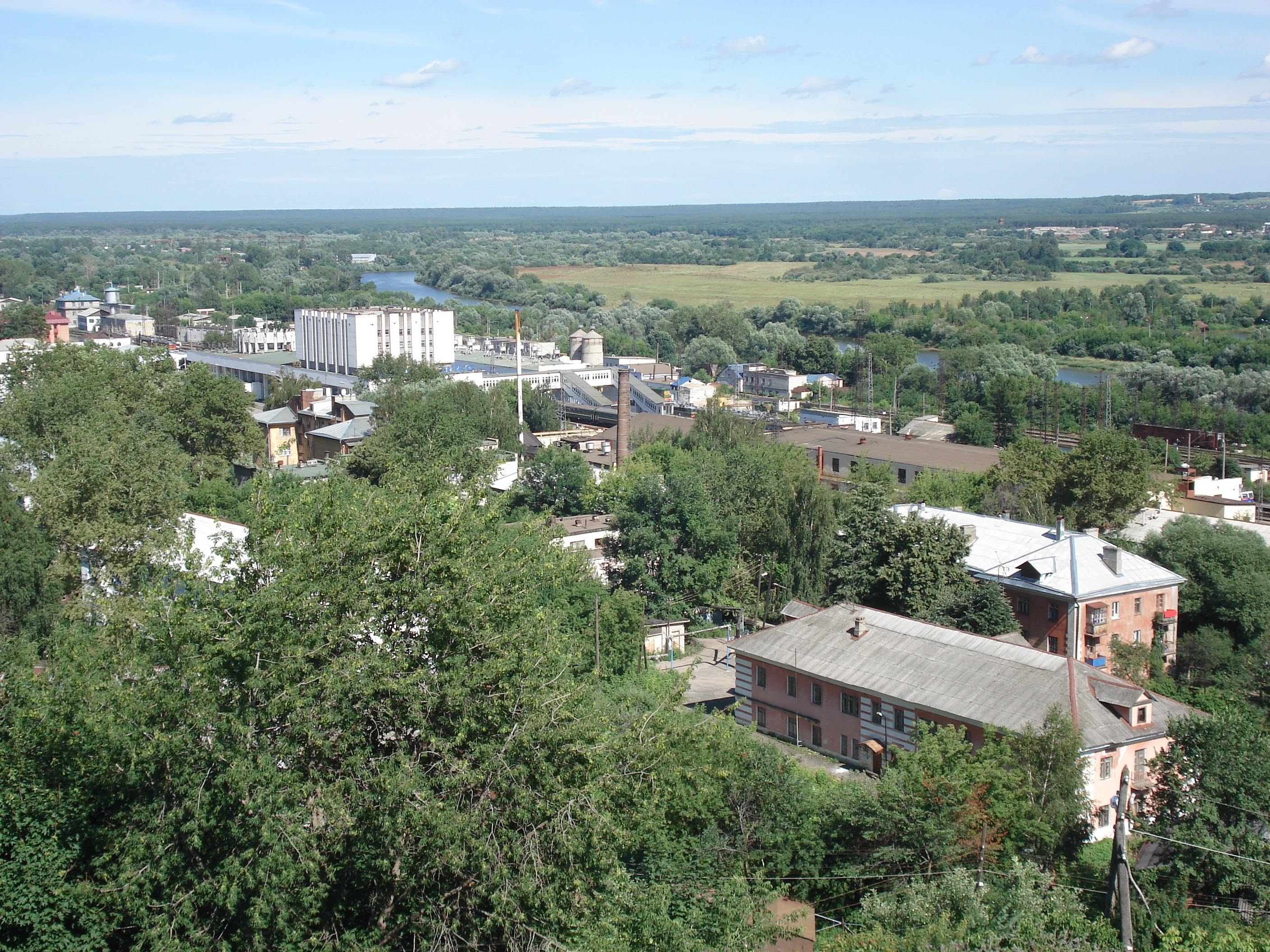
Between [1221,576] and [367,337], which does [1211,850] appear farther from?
[367,337]

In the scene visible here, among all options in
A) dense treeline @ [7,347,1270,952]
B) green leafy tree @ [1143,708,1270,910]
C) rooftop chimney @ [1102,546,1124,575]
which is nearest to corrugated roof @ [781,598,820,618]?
rooftop chimney @ [1102,546,1124,575]

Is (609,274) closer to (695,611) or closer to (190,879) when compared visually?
(695,611)

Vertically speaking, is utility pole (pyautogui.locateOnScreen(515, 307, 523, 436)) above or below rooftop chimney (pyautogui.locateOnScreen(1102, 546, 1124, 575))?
above

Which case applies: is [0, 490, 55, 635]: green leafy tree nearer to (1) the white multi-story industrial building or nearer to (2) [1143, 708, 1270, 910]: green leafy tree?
(2) [1143, 708, 1270, 910]: green leafy tree

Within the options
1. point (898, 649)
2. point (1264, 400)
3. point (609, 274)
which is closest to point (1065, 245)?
point (609, 274)

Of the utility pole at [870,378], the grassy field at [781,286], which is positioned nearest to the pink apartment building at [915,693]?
the utility pole at [870,378]

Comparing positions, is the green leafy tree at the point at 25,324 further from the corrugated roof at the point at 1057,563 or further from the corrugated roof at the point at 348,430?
the corrugated roof at the point at 1057,563

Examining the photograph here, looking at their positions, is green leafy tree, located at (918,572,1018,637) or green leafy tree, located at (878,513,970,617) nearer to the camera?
green leafy tree, located at (918,572,1018,637)
